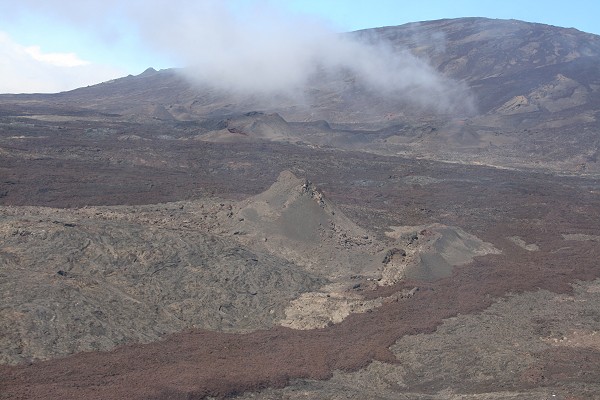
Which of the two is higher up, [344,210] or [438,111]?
[438,111]

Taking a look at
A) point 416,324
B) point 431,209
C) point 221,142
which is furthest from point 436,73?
point 416,324

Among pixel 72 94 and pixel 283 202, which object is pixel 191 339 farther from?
pixel 72 94

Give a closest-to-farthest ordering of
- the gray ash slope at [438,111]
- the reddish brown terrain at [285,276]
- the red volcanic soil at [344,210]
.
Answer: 1. the red volcanic soil at [344,210]
2. the reddish brown terrain at [285,276]
3. the gray ash slope at [438,111]

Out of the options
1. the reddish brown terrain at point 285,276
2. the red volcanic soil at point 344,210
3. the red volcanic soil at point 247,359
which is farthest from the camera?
the reddish brown terrain at point 285,276

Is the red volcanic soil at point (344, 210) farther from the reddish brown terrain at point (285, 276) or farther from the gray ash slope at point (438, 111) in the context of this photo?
the gray ash slope at point (438, 111)

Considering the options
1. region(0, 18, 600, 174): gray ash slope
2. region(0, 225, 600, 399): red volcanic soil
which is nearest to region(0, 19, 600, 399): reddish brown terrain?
region(0, 225, 600, 399): red volcanic soil

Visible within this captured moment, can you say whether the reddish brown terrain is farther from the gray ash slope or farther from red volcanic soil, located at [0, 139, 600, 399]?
the gray ash slope

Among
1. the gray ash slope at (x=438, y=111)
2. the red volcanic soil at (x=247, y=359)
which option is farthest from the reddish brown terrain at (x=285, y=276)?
the gray ash slope at (x=438, y=111)

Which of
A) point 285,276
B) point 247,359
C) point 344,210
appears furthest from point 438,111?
point 247,359

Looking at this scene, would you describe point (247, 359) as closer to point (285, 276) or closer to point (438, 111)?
point (285, 276)
